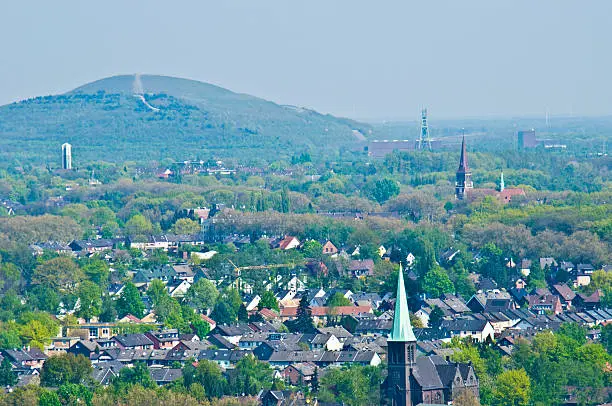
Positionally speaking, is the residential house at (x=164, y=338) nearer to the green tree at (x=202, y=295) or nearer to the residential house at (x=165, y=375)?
the residential house at (x=165, y=375)

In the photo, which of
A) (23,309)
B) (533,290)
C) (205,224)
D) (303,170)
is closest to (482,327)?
(533,290)

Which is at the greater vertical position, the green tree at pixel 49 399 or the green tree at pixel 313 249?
the green tree at pixel 49 399

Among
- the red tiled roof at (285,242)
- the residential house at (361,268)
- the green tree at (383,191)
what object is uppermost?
the residential house at (361,268)

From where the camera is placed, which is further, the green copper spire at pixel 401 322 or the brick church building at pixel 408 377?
the brick church building at pixel 408 377

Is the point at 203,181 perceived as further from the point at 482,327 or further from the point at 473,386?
the point at 473,386

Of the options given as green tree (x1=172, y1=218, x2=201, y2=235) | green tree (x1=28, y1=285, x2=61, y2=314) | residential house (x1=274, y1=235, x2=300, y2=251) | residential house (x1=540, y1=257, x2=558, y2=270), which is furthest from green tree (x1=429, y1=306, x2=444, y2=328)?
green tree (x1=172, y1=218, x2=201, y2=235)

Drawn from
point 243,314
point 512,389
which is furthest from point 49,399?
point 243,314

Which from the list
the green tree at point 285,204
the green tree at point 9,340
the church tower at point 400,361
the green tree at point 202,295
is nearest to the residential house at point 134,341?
the green tree at point 9,340
